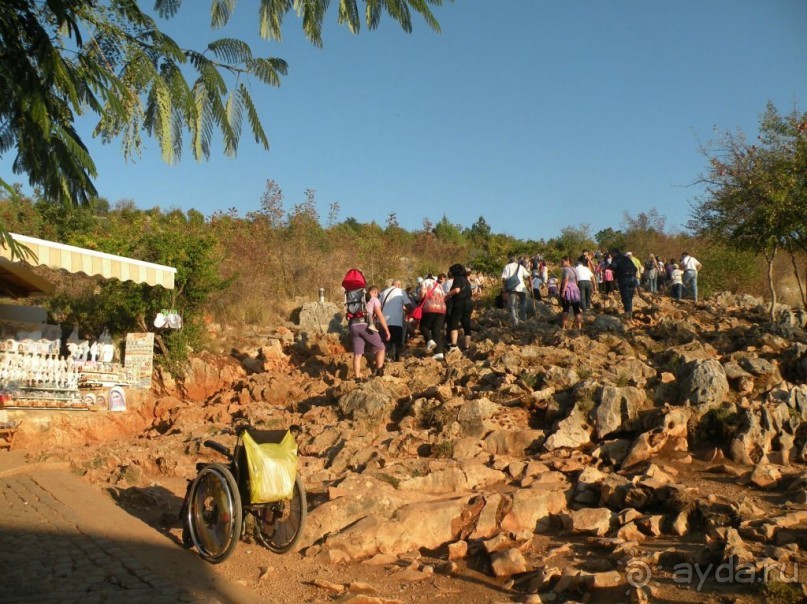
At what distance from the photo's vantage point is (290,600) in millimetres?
5141

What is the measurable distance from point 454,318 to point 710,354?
4.67m

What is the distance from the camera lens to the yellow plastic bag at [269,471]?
5.52 metres

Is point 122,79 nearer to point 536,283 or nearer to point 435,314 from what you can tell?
point 435,314

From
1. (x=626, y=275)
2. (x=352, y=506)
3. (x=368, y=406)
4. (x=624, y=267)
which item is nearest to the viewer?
(x=352, y=506)

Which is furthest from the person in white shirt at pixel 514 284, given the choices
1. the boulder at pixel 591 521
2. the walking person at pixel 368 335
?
the boulder at pixel 591 521

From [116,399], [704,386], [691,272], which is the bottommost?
[116,399]

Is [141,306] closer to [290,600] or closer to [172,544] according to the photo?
[172,544]

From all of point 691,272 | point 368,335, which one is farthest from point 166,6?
point 691,272

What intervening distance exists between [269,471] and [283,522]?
67 cm

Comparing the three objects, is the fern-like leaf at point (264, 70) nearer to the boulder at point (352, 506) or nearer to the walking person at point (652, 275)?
the boulder at point (352, 506)

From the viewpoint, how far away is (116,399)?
12.4 meters

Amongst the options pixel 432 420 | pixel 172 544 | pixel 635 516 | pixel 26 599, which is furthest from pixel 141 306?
pixel 635 516

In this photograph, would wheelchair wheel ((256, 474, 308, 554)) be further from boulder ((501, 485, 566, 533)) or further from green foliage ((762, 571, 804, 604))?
green foliage ((762, 571, 804, 604))

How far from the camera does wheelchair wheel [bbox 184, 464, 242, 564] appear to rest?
5496mm
